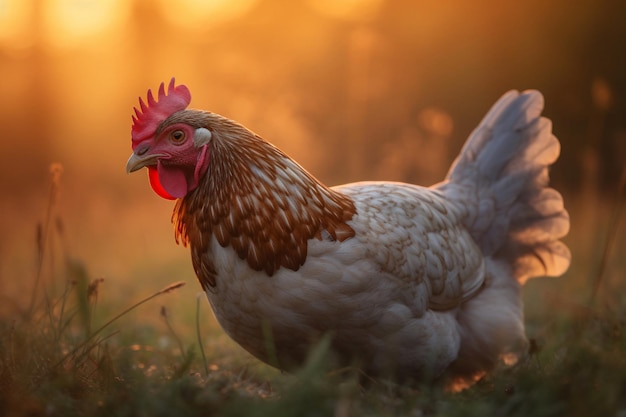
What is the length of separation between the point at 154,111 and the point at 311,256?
105 cm

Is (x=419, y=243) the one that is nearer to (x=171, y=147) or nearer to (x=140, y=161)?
(x=171, y=147)

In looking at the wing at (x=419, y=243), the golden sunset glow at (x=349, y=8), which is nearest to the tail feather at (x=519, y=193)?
the wing at (x=419, y=243)

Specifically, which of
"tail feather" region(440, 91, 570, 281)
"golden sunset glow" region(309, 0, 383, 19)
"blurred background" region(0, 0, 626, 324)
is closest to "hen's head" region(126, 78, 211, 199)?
"tail feather" region(440, 91, 570, 281)

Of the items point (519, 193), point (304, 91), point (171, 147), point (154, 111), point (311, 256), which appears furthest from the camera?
point (304, 91)

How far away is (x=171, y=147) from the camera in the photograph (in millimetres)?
3123

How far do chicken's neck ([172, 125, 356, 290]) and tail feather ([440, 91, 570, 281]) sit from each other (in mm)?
1348

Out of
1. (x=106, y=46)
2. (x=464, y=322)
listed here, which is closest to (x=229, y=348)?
(x=464, y=322)

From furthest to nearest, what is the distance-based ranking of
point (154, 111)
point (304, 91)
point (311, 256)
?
point (304, 91) < point (154, 111) < point (311, 256)

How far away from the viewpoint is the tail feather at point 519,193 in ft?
13.9

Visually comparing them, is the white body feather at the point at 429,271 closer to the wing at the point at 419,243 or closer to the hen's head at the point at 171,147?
the wing at the point at 419,243

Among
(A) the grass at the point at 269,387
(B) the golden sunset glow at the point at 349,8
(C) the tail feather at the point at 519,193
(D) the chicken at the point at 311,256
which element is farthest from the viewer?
(B) the golden sunset glow at the point at 349,8

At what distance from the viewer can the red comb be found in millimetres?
3172

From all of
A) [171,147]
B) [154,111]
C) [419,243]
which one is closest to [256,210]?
[171,147]

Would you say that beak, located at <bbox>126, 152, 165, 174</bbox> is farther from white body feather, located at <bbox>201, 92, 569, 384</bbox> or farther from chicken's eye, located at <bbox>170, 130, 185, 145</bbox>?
white body feather, located at <bbox>201, 92, 569, 384</bbox>
